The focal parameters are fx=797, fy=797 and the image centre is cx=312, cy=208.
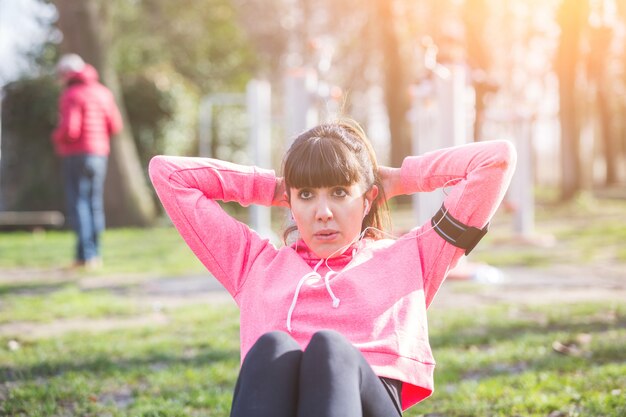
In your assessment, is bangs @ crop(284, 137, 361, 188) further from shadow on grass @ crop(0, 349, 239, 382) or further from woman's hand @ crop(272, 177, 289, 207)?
shadow on grass @ crop(0, 349, 239, 382)

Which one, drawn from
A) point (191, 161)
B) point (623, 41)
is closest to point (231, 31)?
point (623, 41)

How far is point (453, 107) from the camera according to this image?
607cm

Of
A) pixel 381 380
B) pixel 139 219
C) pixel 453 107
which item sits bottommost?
pixel 139 219

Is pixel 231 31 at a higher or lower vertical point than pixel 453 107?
higher

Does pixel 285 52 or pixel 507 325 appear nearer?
pixel 507 325

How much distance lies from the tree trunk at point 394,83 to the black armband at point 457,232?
48.7 ft

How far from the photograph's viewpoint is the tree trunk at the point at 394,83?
17.0 m

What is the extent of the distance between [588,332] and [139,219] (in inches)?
357

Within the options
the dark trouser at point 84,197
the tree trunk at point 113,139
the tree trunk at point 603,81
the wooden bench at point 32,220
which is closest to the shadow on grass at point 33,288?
the dark trouser at point 84,197

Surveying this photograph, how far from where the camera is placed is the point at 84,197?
24.2 ft

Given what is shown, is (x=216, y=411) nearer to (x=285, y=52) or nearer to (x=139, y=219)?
(x=139, y=219)

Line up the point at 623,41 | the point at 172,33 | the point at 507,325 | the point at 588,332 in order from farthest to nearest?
1. the point at 172,33
2. the point at 623,41
3. the point at 507,325
4. the point at 588,332

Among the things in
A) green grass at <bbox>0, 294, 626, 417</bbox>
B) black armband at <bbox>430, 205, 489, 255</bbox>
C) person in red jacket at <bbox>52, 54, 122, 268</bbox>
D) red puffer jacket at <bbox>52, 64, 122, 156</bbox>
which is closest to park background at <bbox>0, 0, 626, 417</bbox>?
green grass at <bbox>0, 294, 626, 417</bbox>

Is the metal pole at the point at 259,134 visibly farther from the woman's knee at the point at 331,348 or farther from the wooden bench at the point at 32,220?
the woman's knee at the point at 331,348
